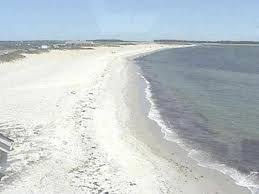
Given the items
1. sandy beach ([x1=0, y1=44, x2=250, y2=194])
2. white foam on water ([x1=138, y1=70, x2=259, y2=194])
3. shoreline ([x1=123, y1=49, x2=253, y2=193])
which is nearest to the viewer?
sandy beach ([x1=0, y1=44, x2=250, y2=194])

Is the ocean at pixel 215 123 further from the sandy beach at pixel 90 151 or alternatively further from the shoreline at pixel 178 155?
the sandy beach at pixel 90 151

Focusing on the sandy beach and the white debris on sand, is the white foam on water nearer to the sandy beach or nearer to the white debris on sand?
the sandy beach

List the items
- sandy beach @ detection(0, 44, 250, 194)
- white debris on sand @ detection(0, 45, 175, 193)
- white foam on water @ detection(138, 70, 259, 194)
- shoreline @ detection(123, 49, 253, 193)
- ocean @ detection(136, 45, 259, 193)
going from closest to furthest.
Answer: white debris on sand @ detection(0, 45, 175, 193), sandy beach @ detection(0, 44, 250, 194), shoreline @ detection(123, 49, 253, 193), white foam on water @ detection(138, 70, 259, 194), ocean @ detection(136, 45, 259, 193)

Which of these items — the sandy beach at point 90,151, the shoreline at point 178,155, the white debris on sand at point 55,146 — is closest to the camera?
the white debris on sand at point 55,146

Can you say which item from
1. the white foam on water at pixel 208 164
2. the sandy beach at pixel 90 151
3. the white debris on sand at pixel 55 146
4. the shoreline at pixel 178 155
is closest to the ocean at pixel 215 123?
the white foam on water at pixel 208 164

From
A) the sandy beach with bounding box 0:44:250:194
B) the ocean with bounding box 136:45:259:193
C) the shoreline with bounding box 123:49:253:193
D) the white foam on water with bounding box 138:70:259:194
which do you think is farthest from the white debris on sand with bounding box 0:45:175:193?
the ocean with bounding box 136:45:259:193

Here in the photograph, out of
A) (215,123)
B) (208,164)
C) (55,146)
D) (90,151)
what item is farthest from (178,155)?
(215,123)

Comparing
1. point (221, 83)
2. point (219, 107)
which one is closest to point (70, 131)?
point (219, 107)

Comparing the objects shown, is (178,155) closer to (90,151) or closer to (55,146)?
(90,151)
